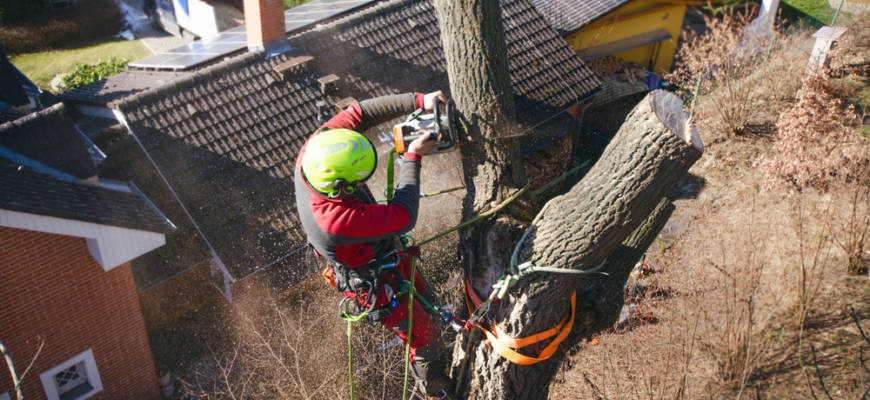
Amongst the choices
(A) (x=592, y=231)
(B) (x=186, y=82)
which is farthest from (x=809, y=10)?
(A) (x=592, y=231)

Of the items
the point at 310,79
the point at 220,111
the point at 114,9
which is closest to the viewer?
the point at 220,111

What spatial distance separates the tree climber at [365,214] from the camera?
2.71m

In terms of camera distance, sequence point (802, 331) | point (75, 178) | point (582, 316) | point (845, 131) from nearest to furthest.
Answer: point (582, 316), point (802, 331), point (75, 178), point (845, 131)

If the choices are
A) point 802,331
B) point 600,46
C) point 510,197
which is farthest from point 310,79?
point 600,46

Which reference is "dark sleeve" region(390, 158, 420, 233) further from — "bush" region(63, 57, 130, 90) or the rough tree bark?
"bush" region(63, 57, 130, 90)

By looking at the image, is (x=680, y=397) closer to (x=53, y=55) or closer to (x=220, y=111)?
(x=220, y=111)

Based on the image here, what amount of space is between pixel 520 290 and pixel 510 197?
537 millimetres

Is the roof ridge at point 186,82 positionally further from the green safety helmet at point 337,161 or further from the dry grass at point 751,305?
the dry grass at point 751,305

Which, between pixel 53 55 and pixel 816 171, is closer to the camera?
pixel 816 171

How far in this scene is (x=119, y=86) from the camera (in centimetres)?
791

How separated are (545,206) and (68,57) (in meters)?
21.2

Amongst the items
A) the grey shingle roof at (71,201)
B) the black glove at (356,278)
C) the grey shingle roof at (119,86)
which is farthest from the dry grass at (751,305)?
the grey shingle roof at (119,86)

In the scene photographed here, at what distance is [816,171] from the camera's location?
7.37m

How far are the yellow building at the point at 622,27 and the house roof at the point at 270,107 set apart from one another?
3.87m
